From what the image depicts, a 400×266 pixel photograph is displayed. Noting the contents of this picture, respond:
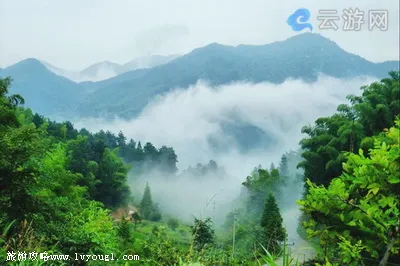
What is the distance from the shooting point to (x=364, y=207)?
9.03 feet

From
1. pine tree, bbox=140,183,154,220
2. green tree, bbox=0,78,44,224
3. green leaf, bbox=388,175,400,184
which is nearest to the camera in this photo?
green leaf, bbox=388,175,400,184

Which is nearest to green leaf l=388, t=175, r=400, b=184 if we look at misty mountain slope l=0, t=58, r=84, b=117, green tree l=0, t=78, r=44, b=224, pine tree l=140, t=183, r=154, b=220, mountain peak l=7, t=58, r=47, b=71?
green tree l=0, t=78, r=44, b=224

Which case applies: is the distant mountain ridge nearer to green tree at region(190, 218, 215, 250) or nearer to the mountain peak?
the mountain peak

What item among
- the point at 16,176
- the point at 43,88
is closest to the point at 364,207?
the point at 16,176

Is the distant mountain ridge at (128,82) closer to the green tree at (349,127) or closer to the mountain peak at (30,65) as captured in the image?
the mountain peak at (30,65)

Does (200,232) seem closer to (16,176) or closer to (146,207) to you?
(16,176)

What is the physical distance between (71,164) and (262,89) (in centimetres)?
16380

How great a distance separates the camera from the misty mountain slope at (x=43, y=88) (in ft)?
556

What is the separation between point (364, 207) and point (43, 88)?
19229 centimetres

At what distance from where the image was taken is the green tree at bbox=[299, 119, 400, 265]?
2643 millimetres

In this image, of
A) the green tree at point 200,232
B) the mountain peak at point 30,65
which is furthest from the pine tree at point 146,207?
the mountain peak at point 30,65

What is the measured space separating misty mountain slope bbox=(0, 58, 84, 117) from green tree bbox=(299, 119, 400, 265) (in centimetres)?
16643

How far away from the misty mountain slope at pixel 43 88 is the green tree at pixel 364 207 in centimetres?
16643

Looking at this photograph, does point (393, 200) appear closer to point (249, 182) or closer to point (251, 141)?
point (249, 182)
